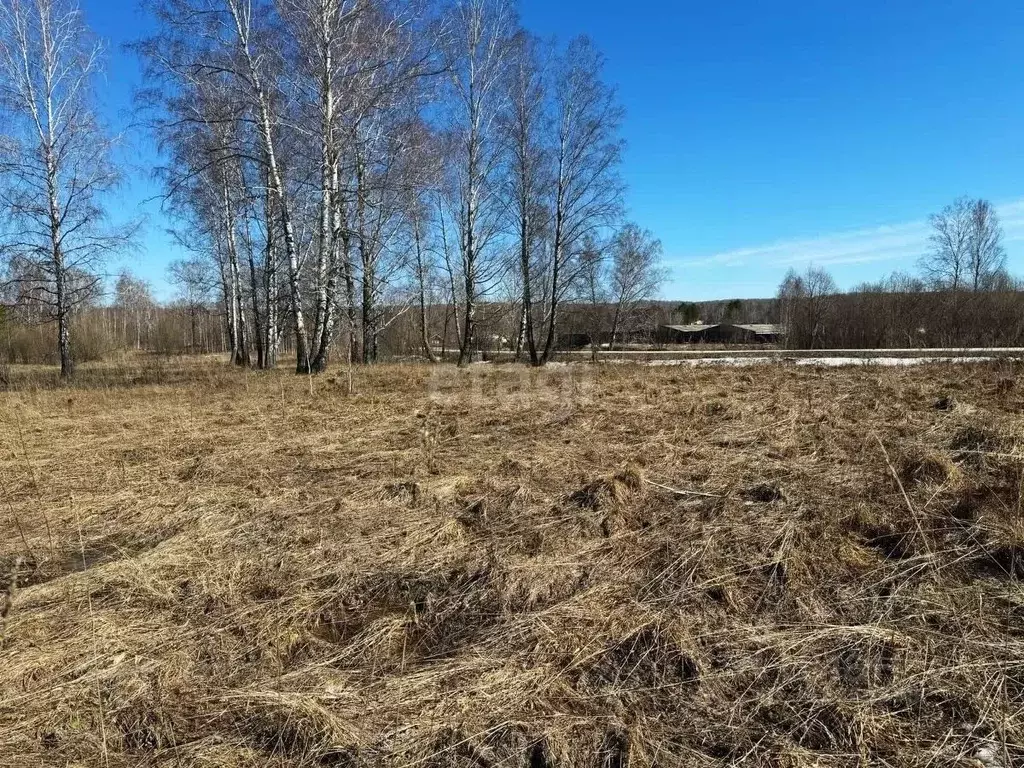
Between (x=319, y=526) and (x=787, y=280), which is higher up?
(x=787, y=280)

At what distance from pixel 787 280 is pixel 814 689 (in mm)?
50149

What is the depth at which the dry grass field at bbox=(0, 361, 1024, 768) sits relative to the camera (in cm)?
195

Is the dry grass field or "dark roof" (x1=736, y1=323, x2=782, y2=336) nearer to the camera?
the dry grass field

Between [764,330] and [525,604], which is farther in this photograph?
[764,330]

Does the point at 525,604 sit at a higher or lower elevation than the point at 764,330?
lower

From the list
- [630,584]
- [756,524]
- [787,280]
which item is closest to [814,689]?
[630,584]

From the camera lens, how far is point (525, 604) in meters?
2.82

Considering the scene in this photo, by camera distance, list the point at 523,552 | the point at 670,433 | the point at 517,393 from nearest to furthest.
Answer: the point at 523,552 → the point at 670,433 → the point at 517,393

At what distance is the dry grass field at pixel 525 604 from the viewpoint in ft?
6.40

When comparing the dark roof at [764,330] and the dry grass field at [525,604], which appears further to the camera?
the dark roof at [764,330]

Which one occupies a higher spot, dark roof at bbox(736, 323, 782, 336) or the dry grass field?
dark roof at bbox(736, 323, 782, 336)

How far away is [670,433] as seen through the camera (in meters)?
6.61

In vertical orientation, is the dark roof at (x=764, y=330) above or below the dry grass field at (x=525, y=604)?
above

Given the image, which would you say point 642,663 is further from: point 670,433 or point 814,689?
point 670,433
